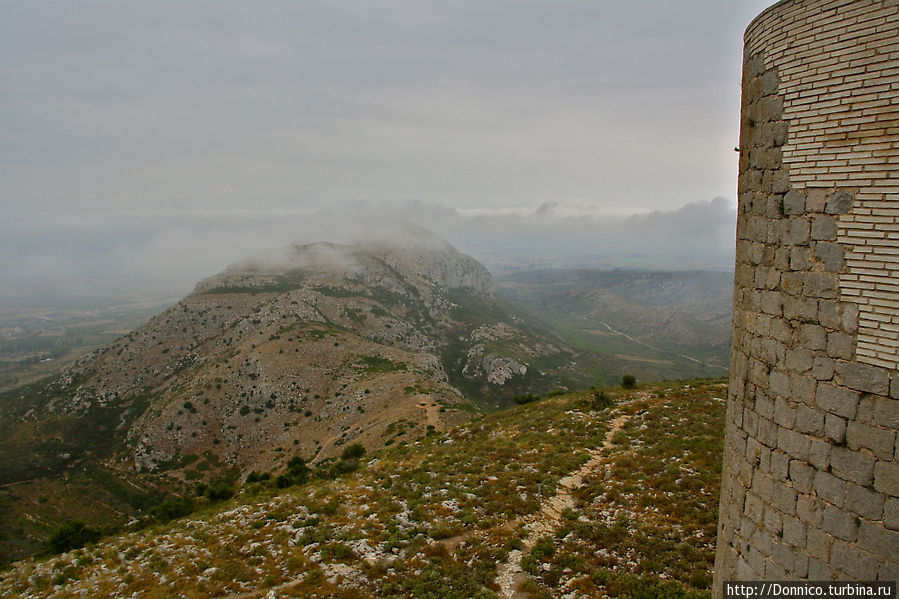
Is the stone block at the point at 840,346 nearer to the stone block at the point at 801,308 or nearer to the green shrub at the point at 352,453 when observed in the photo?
the stone block at the point at 801,308

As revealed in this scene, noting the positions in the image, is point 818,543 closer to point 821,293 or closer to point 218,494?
point 821,293

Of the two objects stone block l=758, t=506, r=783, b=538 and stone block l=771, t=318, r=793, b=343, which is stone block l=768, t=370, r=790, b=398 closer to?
stone block l=771, t=318, r=793, b=343

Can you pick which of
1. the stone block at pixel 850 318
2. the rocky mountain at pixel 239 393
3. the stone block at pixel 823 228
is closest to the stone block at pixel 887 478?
the stone block at pixel 850 318

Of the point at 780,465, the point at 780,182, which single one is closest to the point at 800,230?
the point at 780,182

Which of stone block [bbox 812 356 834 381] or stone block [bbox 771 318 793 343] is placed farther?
stone block [bbox 771 318 793 343]

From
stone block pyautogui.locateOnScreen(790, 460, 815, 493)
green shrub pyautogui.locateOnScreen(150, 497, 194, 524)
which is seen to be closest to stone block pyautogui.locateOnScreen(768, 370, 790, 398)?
stone block pyautogui.locateOnScreen(790, 460, 815, 493)
